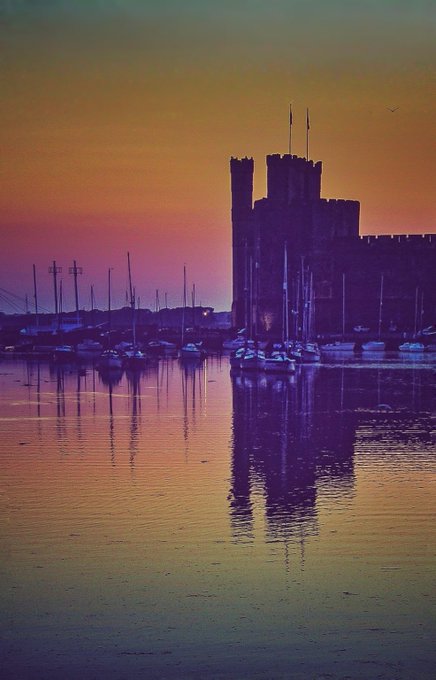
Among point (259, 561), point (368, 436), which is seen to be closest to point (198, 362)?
point (368, 436)

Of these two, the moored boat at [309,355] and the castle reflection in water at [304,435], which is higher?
the moored boat at [309,355]

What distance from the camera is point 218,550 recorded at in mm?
9750

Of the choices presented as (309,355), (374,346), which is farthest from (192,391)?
(374,346)

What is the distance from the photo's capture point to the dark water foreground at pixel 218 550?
7.22m

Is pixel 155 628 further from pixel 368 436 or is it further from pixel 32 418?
pixel 32 418

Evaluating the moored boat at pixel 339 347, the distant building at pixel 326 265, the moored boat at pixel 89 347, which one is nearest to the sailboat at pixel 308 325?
the distant building at pixel 326 265

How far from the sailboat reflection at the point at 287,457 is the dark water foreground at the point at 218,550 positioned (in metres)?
0.05

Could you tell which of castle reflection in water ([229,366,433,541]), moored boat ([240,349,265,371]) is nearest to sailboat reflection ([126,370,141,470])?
castle reflection in water ([229,366,433,541])

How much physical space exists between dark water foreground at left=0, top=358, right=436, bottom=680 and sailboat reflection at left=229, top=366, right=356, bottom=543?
0.05 meters

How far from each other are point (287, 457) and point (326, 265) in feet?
138

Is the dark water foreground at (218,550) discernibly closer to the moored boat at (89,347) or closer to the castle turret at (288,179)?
the moored boat at (89,347)

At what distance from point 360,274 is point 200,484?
147 ft

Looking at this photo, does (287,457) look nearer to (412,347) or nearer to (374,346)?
(412,347)

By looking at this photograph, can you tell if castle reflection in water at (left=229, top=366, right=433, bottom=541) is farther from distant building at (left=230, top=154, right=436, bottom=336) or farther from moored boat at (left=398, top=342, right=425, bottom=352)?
distant building at (left=230, top=154, right=436, bottom=336)
